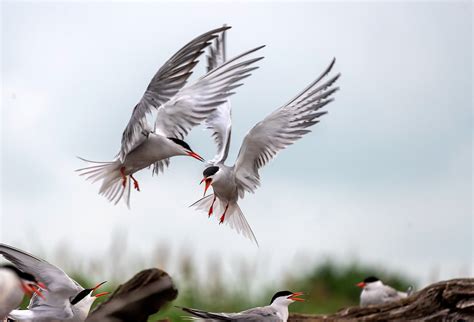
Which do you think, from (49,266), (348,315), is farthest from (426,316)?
(49,266)

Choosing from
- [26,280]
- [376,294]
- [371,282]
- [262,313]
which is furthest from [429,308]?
[26,280]

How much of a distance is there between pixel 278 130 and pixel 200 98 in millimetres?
742

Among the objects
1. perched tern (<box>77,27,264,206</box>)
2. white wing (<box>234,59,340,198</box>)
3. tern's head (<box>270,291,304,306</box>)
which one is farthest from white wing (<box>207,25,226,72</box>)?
tern's head (<box>270,291,304,306</box>)

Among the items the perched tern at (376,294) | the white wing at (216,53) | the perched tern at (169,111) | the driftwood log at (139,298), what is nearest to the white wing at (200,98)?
the perched tern at (169,111)

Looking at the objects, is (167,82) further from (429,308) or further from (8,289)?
(429,308)

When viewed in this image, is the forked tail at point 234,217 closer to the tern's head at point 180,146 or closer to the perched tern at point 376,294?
the tern's head at point 180,146

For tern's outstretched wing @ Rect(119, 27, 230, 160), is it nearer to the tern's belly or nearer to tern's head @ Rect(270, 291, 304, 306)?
the tern's belly

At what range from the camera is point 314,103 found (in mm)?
4648

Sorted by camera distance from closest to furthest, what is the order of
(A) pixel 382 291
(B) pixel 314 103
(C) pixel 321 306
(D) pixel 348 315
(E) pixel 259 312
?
1. (E) pixel 259 312
2. (B) pixel 314 103
3. (D) pixel 348 315
4. (A) pixel 382 291
5. (C) pixel 321 306

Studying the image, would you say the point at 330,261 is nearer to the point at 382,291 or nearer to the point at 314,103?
the point at 382,291

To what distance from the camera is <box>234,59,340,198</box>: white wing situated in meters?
4.64

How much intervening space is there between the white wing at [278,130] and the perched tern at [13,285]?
1.62 meters

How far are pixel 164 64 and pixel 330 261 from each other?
4.10 meters

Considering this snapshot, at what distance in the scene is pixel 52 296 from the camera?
157 inches
